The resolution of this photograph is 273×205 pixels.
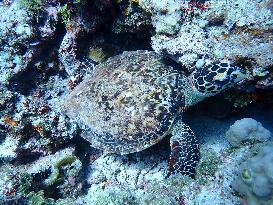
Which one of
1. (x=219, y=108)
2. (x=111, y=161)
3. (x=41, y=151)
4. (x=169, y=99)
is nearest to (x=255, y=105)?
(x=219, y=108)

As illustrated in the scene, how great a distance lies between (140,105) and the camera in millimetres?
4801

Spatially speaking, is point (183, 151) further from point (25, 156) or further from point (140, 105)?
point (25, 156)

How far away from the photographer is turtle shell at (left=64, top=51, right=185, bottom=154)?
188 inches

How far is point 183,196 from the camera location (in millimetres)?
3785

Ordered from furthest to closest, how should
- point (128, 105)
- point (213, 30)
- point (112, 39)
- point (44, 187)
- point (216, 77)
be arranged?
point (112, 39)
point (128, 105)
point (44, 187)
point (216, 77)
point (213, 30)

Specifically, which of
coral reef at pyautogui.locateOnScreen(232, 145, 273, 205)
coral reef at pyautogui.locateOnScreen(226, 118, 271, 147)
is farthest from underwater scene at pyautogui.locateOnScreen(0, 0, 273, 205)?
coral reef at pyautogui.locateOnScreen(232, 145, 273, 205)

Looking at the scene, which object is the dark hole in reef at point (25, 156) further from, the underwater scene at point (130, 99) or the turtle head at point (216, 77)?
the turtle head at point (216, 77)

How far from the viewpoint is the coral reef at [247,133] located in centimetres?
392

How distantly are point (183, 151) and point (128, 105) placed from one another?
116 centimetres

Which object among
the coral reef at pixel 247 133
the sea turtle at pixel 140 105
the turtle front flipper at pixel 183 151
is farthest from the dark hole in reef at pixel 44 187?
the coral reef at pixel 247 133

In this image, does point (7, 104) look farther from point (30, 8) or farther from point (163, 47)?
point (163, 47)

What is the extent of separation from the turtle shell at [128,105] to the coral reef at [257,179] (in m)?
1.59

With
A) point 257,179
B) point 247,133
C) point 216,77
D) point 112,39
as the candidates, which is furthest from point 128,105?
point 257,179

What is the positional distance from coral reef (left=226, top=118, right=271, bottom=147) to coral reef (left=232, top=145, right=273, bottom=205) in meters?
0.48
